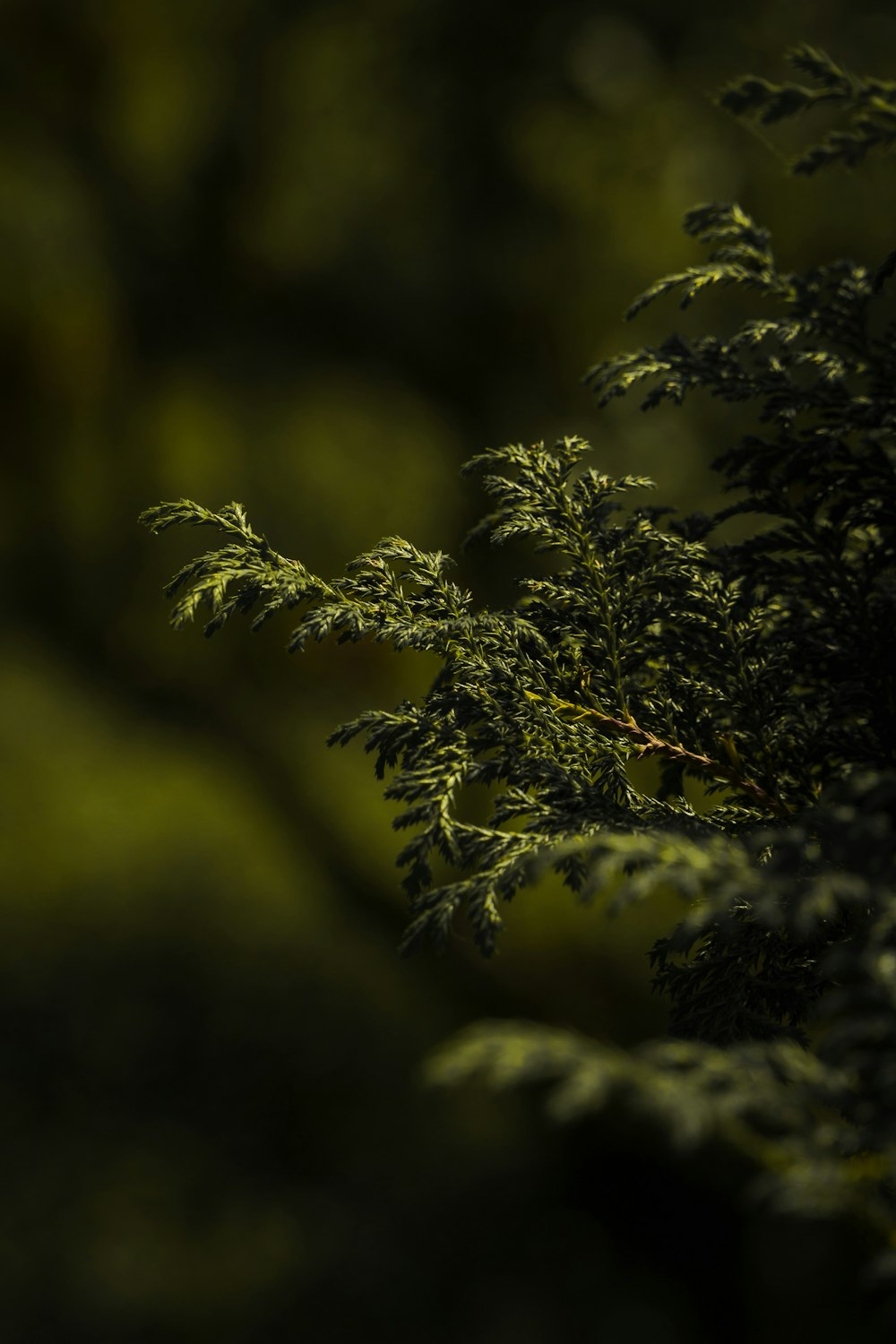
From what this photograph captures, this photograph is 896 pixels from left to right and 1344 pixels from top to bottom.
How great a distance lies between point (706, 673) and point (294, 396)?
1807 mm

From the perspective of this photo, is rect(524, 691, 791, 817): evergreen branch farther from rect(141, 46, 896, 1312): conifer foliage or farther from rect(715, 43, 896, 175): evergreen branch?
rect(715, 43, 896, 175): evergreen branch

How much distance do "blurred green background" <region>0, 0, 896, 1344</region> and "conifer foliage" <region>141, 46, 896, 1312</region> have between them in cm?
100

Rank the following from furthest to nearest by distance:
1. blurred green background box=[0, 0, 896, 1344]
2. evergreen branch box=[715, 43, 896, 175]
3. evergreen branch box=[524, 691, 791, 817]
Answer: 1. blurred green background box=[0, 0, 896, 1344]
2. evergreen branch box=[524, 691, 791, 817]
3. evergreen branch box=[715, 43, 896, 175]

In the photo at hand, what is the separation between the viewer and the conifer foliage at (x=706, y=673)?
2.50 feet

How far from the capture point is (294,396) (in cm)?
261

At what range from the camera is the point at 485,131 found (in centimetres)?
246

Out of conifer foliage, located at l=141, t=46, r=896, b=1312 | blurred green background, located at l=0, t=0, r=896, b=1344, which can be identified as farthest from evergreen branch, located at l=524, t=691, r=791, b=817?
blurred green background, located at l=0, t=0, r=896, b=1344

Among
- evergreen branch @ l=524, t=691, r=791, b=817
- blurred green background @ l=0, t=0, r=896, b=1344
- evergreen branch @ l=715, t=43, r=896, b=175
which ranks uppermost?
blurred green background @ l=0, t=0, r=896, b=1344

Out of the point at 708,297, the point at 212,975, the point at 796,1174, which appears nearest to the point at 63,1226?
the point at 212,975

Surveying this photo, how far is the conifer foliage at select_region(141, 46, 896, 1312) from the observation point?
0.76 m

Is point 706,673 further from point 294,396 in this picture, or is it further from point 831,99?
Answer: point 294,396

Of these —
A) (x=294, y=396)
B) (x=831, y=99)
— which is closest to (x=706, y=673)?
(x=831, y=99)

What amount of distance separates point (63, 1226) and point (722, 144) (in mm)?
2367

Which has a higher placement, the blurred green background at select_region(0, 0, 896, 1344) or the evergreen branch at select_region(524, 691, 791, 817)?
the blurred green background at select_region(0, 0, 896, 1344)
